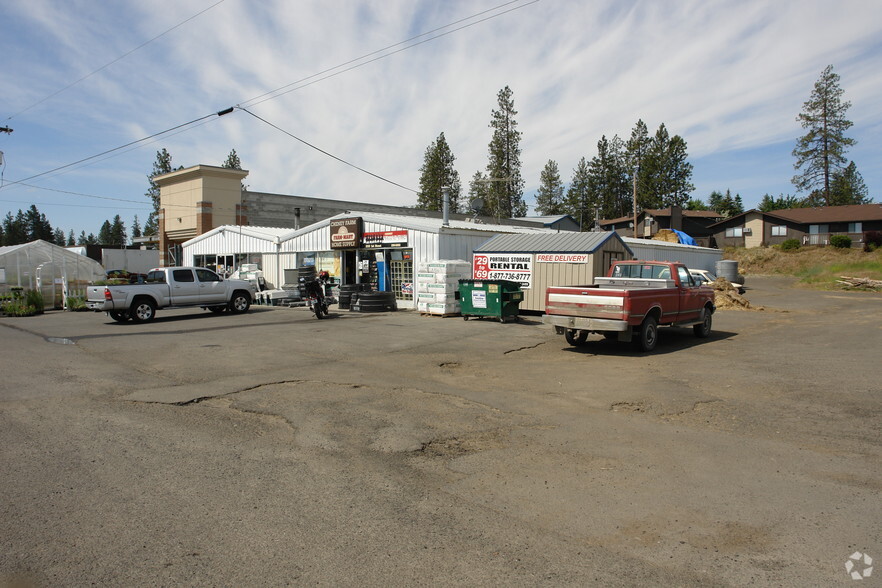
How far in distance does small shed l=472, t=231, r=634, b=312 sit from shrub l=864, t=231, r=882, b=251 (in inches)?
1651

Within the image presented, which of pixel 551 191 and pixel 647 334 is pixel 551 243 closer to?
pixel 647 334

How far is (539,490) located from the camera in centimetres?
449

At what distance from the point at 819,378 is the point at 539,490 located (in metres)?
7.09

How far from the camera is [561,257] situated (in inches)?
738

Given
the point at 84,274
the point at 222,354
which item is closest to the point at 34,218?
the point at 84,274

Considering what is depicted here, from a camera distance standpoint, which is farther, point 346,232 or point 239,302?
point 346,232

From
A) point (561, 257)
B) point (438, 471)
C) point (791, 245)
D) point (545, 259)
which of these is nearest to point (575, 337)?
point (561, 257)

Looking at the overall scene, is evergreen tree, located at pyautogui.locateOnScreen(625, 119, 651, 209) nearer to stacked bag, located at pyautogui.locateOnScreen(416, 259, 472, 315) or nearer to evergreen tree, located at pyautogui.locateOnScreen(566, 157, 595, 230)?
evergreen tree, located at pyautogui.locateOnScreen(566, 157, 595, 230)

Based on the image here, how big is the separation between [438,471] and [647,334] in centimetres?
840

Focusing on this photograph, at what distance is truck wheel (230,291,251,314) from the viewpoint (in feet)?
70.2

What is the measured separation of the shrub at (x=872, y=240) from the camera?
47781 mm

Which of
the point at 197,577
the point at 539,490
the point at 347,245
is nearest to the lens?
the point at 197,577

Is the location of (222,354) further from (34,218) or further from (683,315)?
(34,218)

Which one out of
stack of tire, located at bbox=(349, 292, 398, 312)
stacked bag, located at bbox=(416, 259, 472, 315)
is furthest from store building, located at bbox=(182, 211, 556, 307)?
stacked bag, located at bbox=(416, 259, 472, 315)
